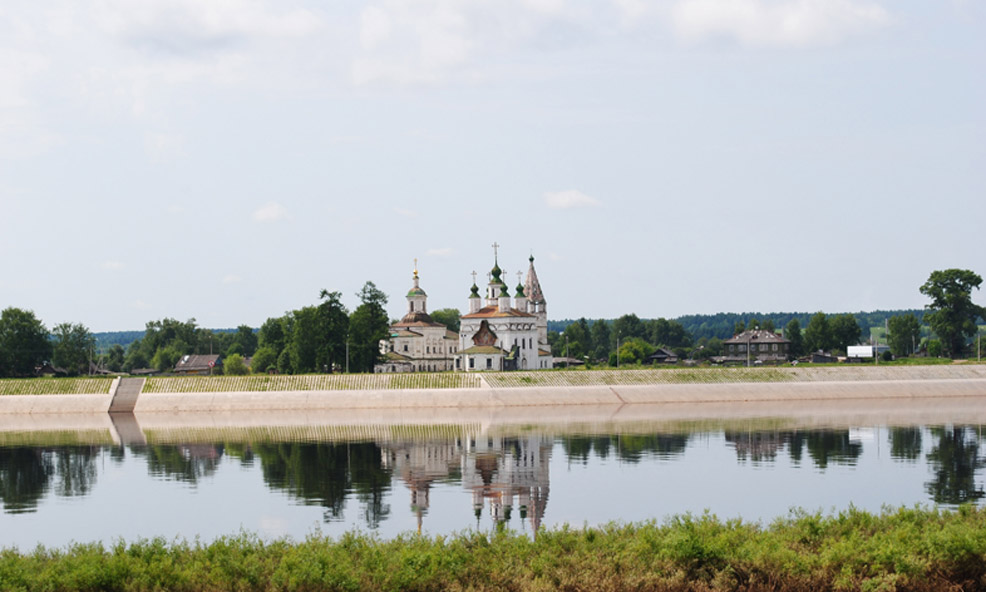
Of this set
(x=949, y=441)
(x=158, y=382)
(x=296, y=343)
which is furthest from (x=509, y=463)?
(x=296, y=343)

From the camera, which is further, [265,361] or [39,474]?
[265,361]

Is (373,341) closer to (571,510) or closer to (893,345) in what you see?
(571,510)

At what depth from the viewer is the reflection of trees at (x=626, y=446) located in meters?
53.9

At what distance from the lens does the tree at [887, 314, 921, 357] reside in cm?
16575

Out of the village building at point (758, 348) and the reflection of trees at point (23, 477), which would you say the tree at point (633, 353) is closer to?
the village building at point (758, 348)

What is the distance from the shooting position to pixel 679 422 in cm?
7244

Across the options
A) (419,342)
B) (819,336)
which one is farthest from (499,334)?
(819,336)

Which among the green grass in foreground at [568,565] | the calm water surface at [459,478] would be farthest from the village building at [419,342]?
the green grass in foreground at [568,565]

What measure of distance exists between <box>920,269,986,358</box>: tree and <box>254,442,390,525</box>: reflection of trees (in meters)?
93.0

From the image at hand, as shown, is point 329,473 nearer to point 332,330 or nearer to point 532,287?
point 332,330

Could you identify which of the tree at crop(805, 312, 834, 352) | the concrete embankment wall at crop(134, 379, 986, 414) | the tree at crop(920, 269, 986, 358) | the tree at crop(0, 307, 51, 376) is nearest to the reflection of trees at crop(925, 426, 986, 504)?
the concrete embankment wall at crop(134, 379, 986, 414)

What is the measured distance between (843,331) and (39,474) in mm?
127519

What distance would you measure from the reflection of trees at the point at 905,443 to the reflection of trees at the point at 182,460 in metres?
31.2

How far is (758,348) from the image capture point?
510ft
